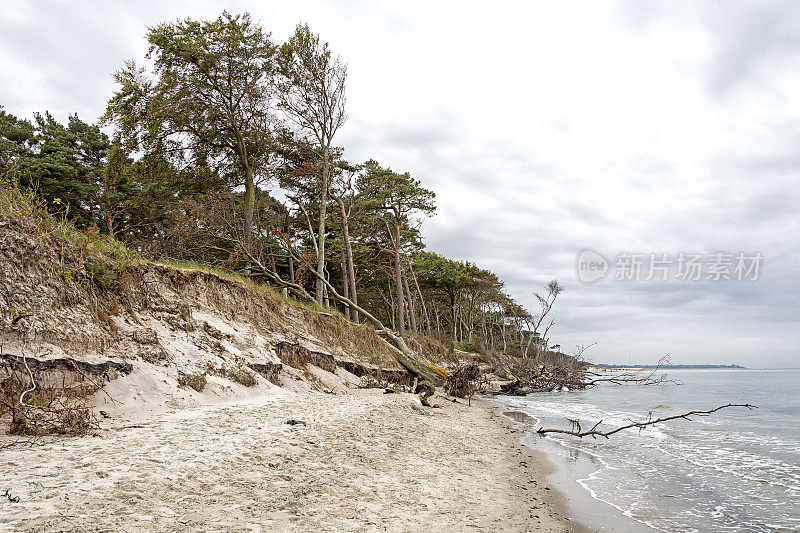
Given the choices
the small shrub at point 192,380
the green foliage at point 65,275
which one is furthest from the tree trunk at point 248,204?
the green foliage at point 65,275

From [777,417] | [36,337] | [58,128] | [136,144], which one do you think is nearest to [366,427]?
[36,337]

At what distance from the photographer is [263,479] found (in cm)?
491

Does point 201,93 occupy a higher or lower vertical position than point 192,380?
higher

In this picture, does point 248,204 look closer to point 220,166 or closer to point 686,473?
point 220,166

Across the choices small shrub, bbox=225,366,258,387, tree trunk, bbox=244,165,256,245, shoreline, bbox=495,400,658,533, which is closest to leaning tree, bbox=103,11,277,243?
tree trunk, bbox=244,165,256,245

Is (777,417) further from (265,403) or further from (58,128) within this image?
(58,128)

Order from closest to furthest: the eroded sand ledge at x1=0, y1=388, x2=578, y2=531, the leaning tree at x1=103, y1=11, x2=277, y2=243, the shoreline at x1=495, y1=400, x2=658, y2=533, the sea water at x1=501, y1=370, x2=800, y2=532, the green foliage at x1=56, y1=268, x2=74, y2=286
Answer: the eroded sand ledge at x1=0, y1=388, x2=578, y2=531, the shoreline at x1=495, y1=400, x2=658, y2=533, the sea water at x1=501, y1=370, x2=800, y2=532, the green foliage at x1=56, y1=268, x2=74, y2=286, the leaning tree at x1=103, y1=11, x2=277, y2=243

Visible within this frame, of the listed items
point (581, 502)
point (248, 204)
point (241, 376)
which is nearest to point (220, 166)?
point (248, 204)

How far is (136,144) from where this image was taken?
1866 cm

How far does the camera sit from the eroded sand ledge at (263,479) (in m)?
3.65

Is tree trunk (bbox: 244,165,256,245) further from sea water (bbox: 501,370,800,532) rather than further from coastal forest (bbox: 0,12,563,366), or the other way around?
sea water (bbox: 501,370,800,532)

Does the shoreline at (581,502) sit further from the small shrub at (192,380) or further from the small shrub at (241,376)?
the small shrub at (192,380)

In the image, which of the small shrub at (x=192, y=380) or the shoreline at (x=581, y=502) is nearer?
the shoreline at (x=581, y=502)

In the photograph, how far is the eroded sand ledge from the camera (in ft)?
12.0
